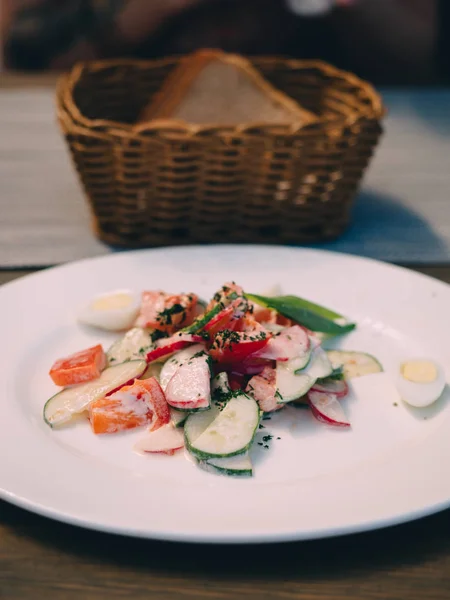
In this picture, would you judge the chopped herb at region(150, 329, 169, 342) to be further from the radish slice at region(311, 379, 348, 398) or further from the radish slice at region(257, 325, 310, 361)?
the radish slice at region(311, 379, 348, 398)

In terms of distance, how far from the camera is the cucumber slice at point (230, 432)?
127 cm

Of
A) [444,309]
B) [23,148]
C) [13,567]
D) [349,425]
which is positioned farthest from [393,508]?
[23,148]

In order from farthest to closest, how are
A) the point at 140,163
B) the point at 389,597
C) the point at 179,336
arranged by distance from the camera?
the point at 140,163 < the point at 179,336 < the point at 389,597

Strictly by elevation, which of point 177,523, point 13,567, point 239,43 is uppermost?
point 177,523

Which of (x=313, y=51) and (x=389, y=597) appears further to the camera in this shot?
(x=313, y=51)

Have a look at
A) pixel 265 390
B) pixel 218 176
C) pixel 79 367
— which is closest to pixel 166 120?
pixel 218 176

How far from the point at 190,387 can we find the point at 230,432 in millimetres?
122

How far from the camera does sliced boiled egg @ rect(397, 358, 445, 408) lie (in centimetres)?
144

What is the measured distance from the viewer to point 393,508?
1107 millimetres

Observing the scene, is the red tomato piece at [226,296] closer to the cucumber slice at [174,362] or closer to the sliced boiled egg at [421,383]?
the cucumber slice at [174,362]

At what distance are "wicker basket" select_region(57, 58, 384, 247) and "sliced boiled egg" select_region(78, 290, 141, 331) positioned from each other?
1.33ft

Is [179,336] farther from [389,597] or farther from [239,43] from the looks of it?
[239,43]

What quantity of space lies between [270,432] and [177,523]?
35 cm

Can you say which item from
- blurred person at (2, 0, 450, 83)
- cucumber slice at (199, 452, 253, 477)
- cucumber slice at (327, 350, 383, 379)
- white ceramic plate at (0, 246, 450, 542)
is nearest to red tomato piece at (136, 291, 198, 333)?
white ceramic plate at (0, 246, 450, 542)
